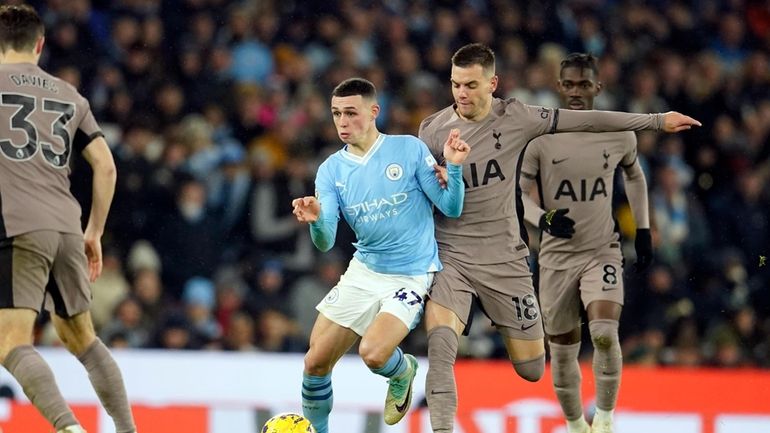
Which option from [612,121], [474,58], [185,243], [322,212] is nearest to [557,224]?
[612,121]

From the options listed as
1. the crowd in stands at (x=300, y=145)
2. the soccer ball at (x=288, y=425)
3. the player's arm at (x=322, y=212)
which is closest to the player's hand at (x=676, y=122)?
the player's arm at (x=322, y=212)

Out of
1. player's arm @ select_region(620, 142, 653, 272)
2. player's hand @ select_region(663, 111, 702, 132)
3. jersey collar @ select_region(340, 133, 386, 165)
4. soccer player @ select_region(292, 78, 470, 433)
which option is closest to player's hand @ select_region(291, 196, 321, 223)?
soccer player @ select_region(292, 78, 470, 433)

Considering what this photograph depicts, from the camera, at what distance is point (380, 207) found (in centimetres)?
801

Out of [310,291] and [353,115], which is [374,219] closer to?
[353,115]

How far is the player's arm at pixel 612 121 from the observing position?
26.7 ft

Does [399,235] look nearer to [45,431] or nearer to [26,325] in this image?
[26,325]

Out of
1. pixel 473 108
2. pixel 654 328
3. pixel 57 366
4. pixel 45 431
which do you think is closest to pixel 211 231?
pixel 57 366

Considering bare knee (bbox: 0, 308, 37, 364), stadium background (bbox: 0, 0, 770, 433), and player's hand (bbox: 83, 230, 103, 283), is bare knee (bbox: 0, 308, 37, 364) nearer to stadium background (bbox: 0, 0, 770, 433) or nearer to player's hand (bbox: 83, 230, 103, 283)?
player's hand (bbox: 83, 230, 103, 283)

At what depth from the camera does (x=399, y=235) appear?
804cm

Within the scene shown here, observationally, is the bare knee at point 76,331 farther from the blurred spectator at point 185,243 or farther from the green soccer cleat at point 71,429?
the blurred spectator at point 185,243

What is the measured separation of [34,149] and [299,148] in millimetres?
6945

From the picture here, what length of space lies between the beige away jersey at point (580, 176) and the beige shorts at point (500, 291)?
2.78 feet

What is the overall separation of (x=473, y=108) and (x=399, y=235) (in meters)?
0.94

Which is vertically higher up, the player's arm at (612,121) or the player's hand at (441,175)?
the player's arm at (612,121)
